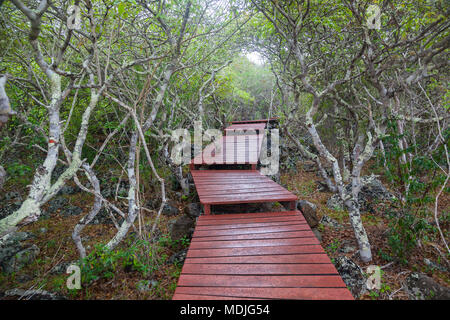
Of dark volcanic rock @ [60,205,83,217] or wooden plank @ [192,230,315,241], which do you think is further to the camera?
dark volcanic rock @ [60,205,83,217]

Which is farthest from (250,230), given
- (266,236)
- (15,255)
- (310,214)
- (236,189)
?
(15,255)

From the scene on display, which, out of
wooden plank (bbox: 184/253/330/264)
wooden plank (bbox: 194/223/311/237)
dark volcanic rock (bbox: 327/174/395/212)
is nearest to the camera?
wooden plank (bbox: 184/253/330/264)

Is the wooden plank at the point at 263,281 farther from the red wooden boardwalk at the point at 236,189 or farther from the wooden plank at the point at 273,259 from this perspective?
the red wooden boardwalk at the point at 236,189

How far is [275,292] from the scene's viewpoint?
189cm

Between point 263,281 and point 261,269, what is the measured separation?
0.51 feet

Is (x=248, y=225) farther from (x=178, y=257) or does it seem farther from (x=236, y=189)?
(x=178, y=257)

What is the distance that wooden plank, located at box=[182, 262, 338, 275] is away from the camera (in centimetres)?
210

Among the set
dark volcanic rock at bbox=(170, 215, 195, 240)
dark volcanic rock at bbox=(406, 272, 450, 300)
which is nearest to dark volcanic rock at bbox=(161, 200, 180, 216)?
dark volcanic rock at bbox=(170, 215, 195, 240)

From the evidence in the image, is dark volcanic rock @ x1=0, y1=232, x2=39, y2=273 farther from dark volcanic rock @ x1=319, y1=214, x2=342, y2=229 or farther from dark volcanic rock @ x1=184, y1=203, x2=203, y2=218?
dark volcanic rock @ x1=319, y1=214, x2=342, y2=229

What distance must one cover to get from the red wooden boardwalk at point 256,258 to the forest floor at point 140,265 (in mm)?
995

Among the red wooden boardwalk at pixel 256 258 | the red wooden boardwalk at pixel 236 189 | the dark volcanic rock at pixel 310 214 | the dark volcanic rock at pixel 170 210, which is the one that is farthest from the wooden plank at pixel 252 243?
the dark volcanic rock at pixel 170 210

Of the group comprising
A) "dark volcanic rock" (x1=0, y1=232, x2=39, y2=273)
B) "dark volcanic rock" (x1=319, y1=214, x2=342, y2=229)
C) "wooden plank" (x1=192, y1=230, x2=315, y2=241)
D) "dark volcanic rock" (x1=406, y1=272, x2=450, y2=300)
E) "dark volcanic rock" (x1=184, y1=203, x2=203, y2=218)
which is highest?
"wooden plank" (x1=192, y1=230, x2=315, y2=241)

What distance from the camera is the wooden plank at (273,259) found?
226cm

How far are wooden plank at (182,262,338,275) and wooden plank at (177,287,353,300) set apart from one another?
0.64 feet
